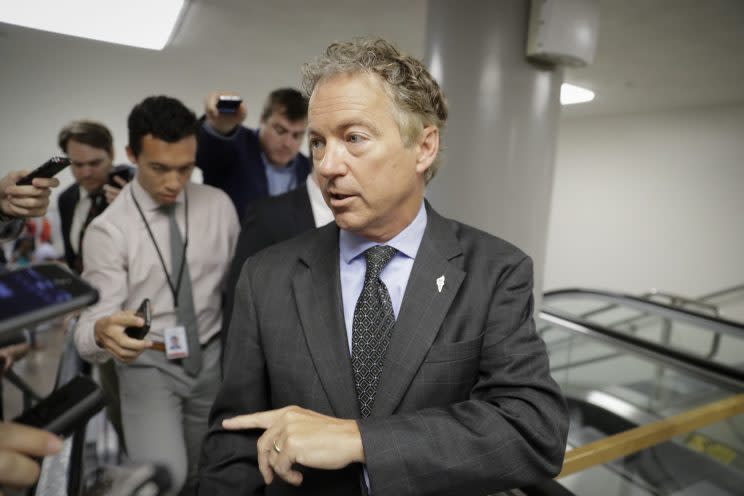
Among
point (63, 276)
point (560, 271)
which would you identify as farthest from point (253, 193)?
point (560, 271)

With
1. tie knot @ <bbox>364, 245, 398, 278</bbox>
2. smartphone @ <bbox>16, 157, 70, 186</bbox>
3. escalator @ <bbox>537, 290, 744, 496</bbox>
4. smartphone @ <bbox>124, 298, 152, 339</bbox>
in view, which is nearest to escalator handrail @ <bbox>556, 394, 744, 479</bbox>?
escalator @ <bbox>537, 290, 744, 496</bbox>

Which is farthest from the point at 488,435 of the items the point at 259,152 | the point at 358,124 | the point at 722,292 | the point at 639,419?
the point at 722,292

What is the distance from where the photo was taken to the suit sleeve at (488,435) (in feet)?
3.17

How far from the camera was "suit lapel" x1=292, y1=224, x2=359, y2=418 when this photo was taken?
45.8 inches

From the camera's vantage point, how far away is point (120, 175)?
2.05 meters

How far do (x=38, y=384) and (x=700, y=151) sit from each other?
29.3 feet

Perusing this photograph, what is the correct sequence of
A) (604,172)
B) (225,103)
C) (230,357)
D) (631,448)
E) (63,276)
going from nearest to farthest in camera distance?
1. (63,276)
2. (230,357)
3. (631,448)
4. (225,103)
5. (604,172)

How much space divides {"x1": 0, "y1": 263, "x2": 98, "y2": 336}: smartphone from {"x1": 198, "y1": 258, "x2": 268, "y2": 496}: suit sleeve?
0.69 m

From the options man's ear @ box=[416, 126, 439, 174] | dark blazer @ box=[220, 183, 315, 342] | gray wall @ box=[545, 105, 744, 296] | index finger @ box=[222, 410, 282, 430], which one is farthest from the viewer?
gray wall @ box=[545, 105, 744, 296]

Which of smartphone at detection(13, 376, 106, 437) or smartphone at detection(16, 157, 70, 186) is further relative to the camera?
smartphone at detection(16, 157, 70, 186)

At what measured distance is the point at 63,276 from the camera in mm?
612

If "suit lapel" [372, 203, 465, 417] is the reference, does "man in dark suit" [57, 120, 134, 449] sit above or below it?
above

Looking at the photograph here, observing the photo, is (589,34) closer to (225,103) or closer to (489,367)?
(225,103)

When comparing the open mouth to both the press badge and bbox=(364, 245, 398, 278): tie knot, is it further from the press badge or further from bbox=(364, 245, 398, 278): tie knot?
the press badge
